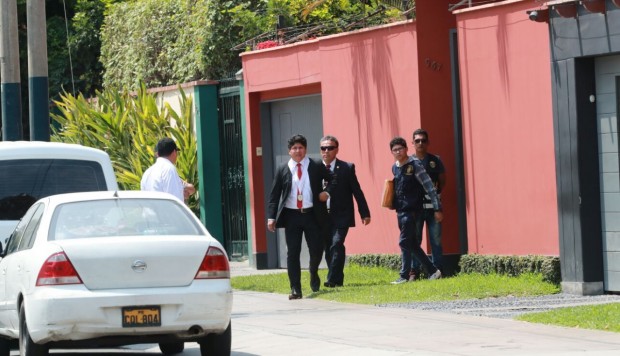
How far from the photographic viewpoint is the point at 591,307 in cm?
1384

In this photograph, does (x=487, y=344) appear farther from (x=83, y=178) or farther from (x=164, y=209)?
(x=83, y=178)

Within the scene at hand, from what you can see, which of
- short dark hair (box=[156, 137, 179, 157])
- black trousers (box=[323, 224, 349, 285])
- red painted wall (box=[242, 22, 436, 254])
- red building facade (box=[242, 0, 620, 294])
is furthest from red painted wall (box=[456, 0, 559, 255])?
short dark hair (box=[156, 137, 179, 157])

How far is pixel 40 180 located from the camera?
45.6 feet

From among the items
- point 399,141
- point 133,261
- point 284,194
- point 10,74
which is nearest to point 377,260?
point 399,141

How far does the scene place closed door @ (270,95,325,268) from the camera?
70.7 ft

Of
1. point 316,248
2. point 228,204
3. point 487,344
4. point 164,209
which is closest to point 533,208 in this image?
point 316,248

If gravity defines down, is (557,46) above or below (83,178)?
above

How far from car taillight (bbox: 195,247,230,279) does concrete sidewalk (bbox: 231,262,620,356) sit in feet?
3.54

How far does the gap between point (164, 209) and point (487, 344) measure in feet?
9.48

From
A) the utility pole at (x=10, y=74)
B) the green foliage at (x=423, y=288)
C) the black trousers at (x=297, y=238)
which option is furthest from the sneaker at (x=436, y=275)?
the utility pole at (x=10, y=74)

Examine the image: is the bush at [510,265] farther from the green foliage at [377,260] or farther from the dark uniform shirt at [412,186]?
the dark uniform shirt at [412,186]

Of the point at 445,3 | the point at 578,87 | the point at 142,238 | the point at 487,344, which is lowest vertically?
the point at 487,344

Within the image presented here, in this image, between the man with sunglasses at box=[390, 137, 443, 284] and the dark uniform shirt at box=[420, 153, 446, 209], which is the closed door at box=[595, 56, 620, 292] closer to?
the man with sunglasses at box=[390, 137, 443, 284]

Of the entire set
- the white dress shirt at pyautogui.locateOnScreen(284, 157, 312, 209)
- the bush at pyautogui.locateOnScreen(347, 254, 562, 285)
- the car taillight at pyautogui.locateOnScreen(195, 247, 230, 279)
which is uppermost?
the white dress shirt at pyautogui.locateOnScreen(284, 157, 312, 209)
